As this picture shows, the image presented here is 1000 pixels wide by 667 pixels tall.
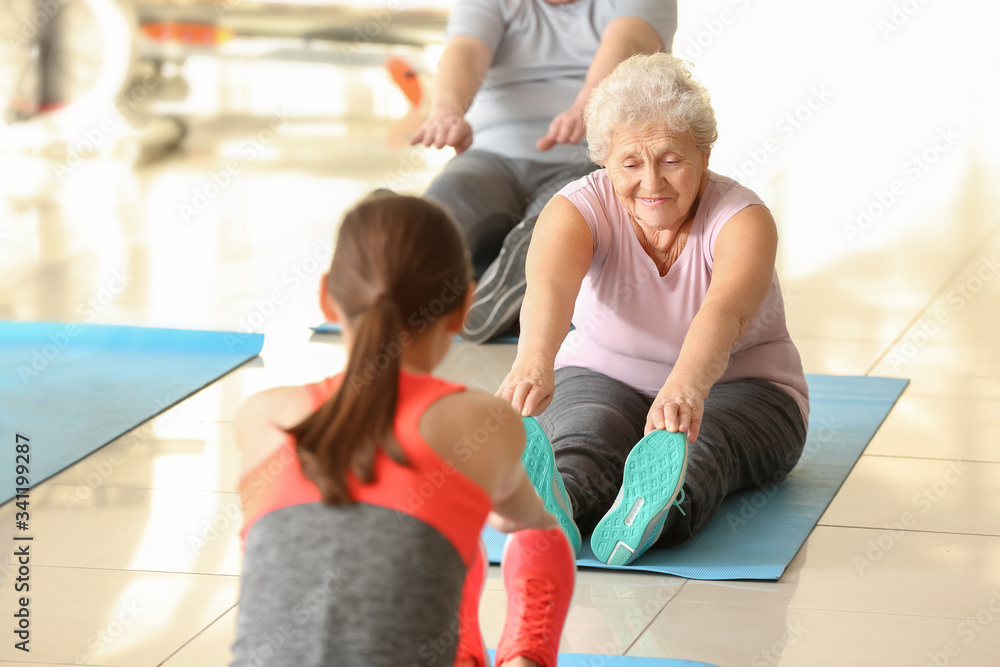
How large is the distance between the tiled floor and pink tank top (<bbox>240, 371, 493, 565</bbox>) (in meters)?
0.59

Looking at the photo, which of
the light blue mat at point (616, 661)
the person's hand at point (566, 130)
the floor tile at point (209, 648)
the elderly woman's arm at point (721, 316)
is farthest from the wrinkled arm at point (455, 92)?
the light blue mat at point (616, 661)

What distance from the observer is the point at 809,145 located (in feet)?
20.7

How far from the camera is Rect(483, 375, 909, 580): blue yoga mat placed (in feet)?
6.17

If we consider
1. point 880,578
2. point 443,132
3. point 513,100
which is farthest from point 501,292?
point 880,578

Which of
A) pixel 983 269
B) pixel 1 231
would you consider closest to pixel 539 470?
pixel 983 269

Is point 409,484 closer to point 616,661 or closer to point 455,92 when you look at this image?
point 616,661

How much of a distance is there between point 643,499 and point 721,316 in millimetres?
333

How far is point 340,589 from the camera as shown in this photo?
104 centimetres

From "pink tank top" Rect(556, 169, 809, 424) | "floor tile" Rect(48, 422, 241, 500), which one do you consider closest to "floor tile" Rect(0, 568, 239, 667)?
"floor tile" Rect(48, 422, 241, 500)

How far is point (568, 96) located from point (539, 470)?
1.77 m

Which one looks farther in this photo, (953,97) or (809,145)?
(953,97)

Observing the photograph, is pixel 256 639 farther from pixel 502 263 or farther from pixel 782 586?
pixel 502 263

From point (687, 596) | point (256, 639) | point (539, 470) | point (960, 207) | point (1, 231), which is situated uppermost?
point (256, 639)

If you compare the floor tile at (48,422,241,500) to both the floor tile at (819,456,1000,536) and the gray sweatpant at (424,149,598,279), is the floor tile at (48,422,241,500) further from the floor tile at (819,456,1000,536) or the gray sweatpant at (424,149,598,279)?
the floor tile at (819,456,1000,536)
